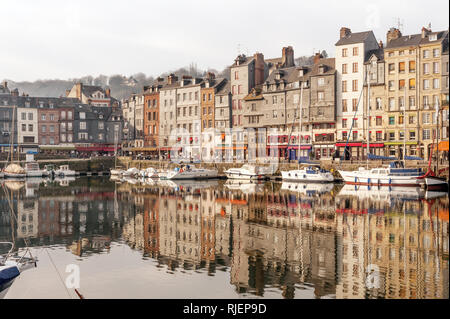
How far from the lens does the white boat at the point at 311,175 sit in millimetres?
55656

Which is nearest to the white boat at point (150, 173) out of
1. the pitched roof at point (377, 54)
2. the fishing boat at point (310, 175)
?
the fishing boat at point (310, 175)

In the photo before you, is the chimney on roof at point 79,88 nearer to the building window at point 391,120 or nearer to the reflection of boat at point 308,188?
the reflection of boat at point 308,188

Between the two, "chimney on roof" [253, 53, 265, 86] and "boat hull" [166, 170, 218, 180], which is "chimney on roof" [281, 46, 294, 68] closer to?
"chimney on roof" [253, 53, 265, 86]

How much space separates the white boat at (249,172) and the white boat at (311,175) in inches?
170

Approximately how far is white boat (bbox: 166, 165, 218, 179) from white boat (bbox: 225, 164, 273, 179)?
2.24 meters

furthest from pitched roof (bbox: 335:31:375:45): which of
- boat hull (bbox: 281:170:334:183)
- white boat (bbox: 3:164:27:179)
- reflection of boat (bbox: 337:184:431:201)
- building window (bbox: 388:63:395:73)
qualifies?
white boat (bbox: 3:164:27:179)

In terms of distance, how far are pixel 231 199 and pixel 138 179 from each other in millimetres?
31320

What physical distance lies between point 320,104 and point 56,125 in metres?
51.5

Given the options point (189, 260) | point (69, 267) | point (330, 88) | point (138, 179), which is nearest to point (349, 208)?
point (189, 260)

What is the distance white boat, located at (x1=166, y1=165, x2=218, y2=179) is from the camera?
64.6 m

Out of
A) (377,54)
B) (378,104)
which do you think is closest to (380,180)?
(378,104)

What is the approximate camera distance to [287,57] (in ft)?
262

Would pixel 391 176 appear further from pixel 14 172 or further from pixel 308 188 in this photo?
pixel 14 172
